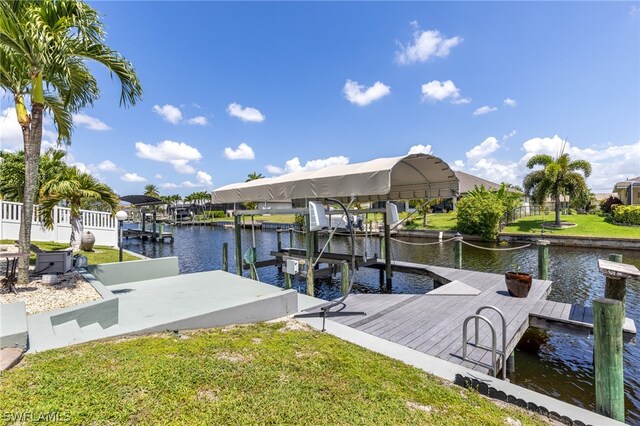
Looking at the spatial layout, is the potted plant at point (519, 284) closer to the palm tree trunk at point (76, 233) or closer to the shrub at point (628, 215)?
the palm tree trunk at point (76, 233)

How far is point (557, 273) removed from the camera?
13555 mm

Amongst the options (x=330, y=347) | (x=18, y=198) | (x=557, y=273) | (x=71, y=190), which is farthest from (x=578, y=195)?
(x=18, y=198)

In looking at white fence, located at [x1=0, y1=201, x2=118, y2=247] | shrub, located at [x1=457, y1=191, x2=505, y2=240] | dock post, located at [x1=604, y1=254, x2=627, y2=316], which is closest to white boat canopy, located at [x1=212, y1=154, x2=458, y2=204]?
dock post, located at [x1=604, y1=254, x2=627, y2=316]

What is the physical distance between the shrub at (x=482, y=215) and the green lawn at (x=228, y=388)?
75.1ft

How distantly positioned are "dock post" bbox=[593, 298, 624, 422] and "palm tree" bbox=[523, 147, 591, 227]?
25681 millimetres

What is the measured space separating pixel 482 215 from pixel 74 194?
25686 millimetres

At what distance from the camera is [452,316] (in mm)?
5812

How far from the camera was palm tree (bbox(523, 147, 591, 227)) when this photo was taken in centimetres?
2333

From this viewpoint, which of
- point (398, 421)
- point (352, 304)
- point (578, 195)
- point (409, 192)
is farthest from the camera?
point (578, 195)

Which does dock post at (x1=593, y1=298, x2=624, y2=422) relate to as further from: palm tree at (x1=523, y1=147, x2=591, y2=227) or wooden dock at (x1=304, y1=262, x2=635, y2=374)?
palm tree at (x1=523, y1=147, x2=591, y2=227)

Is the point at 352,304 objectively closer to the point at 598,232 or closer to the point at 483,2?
the point at 483,2

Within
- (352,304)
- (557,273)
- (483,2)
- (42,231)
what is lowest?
(557,273)

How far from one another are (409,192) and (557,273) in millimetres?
9566

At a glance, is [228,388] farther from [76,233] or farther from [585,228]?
[585,228]
